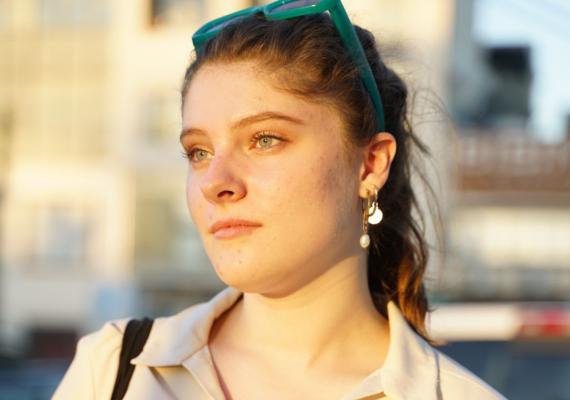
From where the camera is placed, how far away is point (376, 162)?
2.47 metres

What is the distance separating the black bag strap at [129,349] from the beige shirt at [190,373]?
0.4 inches

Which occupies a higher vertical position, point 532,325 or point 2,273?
point 532,325

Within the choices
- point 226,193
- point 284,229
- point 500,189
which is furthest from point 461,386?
point 500,189

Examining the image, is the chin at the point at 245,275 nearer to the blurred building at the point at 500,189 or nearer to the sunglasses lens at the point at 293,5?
the sunglasses lens at the point at 293,5

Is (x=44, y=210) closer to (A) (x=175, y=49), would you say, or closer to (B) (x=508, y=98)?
(A) (x=175, y=49)

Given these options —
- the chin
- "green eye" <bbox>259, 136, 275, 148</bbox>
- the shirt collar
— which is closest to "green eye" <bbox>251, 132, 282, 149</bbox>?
"green eye" <bbox>259, 136, 275, 148</bbox>

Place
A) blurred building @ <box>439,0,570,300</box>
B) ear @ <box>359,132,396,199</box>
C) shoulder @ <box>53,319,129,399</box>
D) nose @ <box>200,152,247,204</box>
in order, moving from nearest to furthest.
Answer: nose @ <box>200,152,247,204</box>
shoulder @ <box>53,319,129,399</box>
ear @ <box>359,132,396,199</box>
blurred building @ <box>439,0,570,300</box>

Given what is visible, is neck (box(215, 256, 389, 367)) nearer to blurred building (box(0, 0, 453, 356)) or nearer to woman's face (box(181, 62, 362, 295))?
woman's face (box(181, 62, 362, 295))

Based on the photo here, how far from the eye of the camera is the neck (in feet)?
7.79

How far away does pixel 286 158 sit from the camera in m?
2.22

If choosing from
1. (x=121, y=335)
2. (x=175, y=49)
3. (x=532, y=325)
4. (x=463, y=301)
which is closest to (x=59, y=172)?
(x=175, y=49)

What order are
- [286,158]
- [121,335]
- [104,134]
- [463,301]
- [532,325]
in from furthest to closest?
[104,134] < [463,301] < [532,325] < [121,335] < [286,158]

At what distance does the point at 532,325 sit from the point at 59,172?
2218 centimetres

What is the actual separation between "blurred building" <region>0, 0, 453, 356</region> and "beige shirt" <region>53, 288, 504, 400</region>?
67.3 ft
